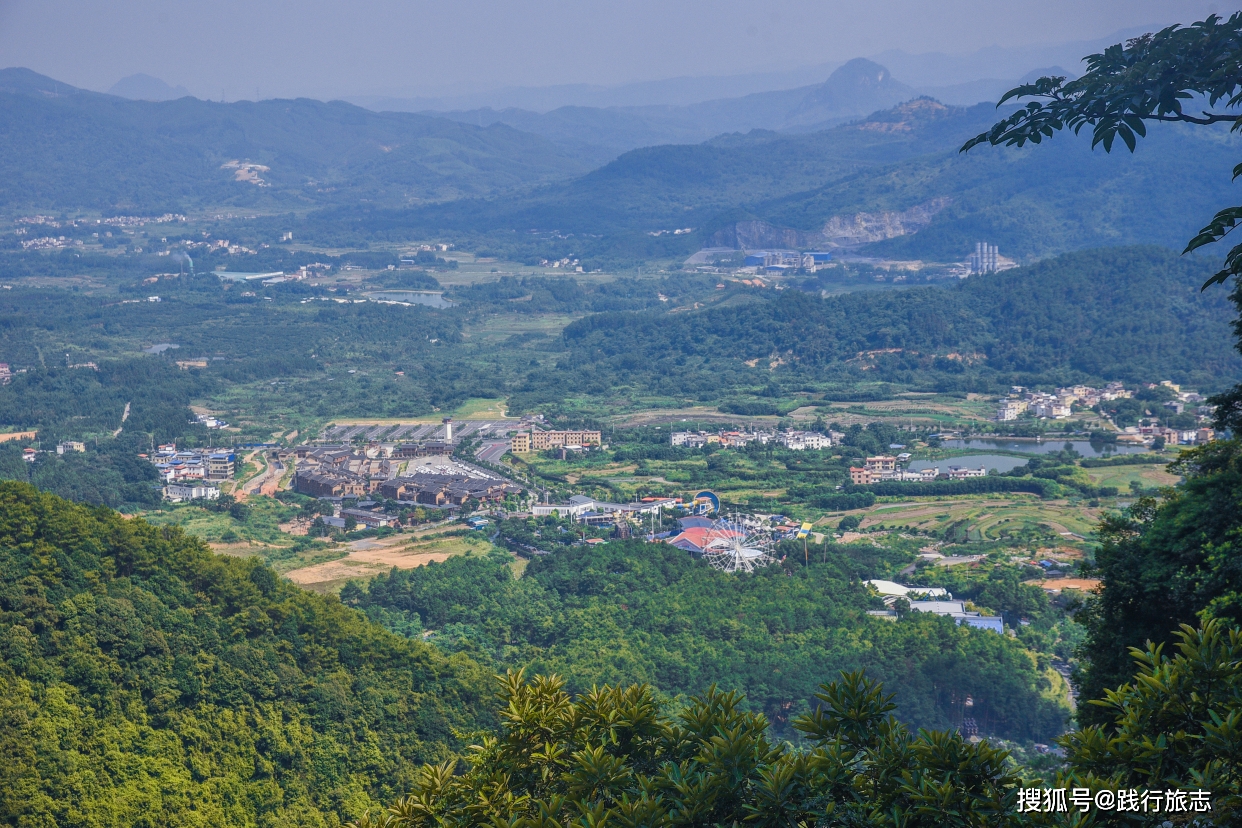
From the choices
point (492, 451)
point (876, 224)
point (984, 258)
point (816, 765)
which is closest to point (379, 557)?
point (492, 451)

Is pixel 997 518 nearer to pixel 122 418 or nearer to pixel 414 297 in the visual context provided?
pixel 122 418

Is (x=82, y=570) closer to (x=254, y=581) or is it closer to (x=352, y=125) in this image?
(x=254, y=581)

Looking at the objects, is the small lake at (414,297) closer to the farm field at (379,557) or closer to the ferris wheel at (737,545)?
the farm field at (379,557)

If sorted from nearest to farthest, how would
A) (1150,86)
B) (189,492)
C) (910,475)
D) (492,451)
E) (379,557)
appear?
(1150,86), (379,557), (189,492), (910,475), (492,451)

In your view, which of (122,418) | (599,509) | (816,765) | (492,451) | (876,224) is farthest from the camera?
(876,224)

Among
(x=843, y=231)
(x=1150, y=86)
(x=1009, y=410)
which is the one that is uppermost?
(x=1150, y=86)

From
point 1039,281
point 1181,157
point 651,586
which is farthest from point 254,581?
point 1181,157

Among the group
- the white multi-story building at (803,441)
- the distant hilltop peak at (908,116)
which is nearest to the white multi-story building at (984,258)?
the white multi-story building at (803,441)

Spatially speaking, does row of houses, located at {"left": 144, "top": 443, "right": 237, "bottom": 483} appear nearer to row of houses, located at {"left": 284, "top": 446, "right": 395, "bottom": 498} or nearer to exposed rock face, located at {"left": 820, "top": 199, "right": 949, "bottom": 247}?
row of houses, located at {"left": 284, "top": 446, "right": 395, "bottom": 498}
